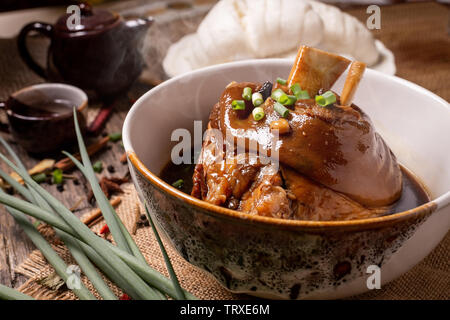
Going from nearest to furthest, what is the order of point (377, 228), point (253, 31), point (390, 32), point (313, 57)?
point (377, 228) < point (313, 57) < point (253, 31) < point (390, 32)

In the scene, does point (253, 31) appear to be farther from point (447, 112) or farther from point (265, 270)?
point (265, 270)

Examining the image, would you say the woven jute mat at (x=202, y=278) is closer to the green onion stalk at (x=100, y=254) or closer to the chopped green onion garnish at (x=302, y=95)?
the green onion stalk at (x=100, y=254)

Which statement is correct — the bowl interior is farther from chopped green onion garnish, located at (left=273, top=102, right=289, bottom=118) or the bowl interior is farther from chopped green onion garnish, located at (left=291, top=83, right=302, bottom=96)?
chopped green onion garnish, located at (left=273, top=102, right=289, bottom=118)

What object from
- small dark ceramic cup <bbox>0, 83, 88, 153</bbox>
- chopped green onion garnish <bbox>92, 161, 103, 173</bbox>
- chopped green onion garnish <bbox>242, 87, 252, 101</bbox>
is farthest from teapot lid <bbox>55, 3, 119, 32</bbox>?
chopped green onion garnish <bbox>242, 87, 252, 101</bbox>

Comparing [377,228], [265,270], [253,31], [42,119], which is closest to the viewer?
[377,228]

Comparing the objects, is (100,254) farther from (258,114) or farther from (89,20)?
(89,20)

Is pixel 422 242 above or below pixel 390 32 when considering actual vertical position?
above
